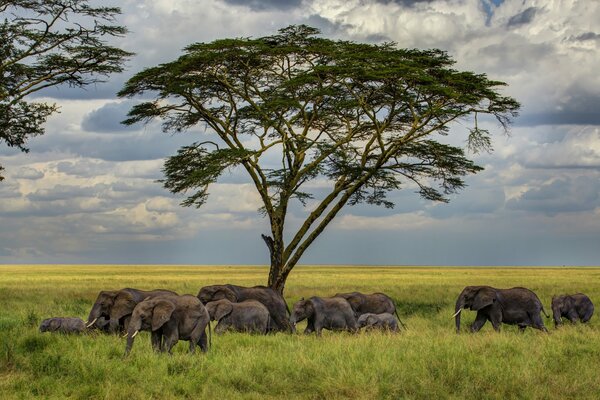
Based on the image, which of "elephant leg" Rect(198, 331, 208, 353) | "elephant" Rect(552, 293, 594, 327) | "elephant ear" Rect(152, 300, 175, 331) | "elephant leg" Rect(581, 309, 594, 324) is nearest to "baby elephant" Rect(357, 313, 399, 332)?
"elephant" Rect(552, 293, 594, 327)

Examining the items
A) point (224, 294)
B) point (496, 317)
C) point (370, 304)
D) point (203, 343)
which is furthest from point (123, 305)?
point (496, 317)

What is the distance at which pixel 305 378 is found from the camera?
12.3 metres

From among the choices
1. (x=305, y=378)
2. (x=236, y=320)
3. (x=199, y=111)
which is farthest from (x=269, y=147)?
(x=305, y=378)

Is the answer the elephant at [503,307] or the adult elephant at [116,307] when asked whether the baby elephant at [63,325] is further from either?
the elephant at [503,307]

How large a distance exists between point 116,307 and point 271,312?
16.1 feet

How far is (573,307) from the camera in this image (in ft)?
71.7

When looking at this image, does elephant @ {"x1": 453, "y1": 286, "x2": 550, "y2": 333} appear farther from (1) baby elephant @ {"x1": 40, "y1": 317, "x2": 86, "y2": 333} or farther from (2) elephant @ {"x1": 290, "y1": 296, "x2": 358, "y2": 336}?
(1) baby elephant @ {"x1": 40, "y1": 317, "x2": 86, "y2": 333}

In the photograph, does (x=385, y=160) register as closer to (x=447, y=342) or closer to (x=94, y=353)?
(x=447, y=342)

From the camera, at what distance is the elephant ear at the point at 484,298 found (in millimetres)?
19359

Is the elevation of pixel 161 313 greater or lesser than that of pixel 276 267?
lesser

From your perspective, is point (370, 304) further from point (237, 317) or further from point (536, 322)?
point (237, 317)

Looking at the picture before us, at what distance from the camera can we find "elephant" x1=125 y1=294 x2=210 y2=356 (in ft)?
44.4

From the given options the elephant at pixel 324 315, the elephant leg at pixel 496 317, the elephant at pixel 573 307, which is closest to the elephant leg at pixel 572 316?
the elephant at pixel 573 307

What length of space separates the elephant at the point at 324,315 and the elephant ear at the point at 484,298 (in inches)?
122
